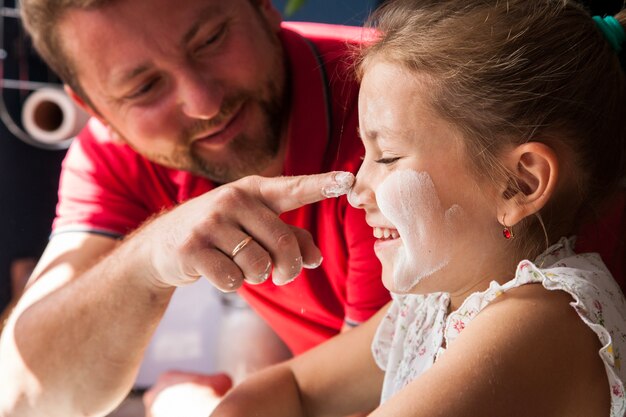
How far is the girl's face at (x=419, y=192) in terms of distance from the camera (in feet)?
2.96

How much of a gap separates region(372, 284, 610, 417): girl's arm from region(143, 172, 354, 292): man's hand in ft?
0.76

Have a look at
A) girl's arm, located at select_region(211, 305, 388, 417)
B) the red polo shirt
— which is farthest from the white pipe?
girl's arm, located at select_region(211, 305, 388, 417)

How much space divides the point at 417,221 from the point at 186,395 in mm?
616

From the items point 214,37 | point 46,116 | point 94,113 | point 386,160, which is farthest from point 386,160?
point 46,116

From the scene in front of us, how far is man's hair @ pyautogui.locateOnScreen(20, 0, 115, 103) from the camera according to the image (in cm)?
127

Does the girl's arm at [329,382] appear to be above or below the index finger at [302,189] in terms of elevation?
below

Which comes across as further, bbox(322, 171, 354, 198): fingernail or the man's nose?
the man's nose

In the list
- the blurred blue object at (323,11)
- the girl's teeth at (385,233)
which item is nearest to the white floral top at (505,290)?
the girl's teeth at (385,233)

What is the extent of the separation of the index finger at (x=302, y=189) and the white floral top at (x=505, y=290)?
0.67 feet

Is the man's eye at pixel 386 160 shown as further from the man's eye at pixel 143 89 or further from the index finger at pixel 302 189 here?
the man's eye at pixel 143 89

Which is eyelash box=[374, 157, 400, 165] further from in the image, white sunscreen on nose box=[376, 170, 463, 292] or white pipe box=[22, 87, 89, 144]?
white pipe box=[22, 87, 89, 144]

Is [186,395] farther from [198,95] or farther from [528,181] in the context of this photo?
[528,181]

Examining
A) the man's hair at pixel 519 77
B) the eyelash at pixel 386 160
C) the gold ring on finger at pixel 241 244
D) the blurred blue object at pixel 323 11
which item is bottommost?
the blurred blue object at pixel 323 11

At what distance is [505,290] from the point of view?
2.88 feet
